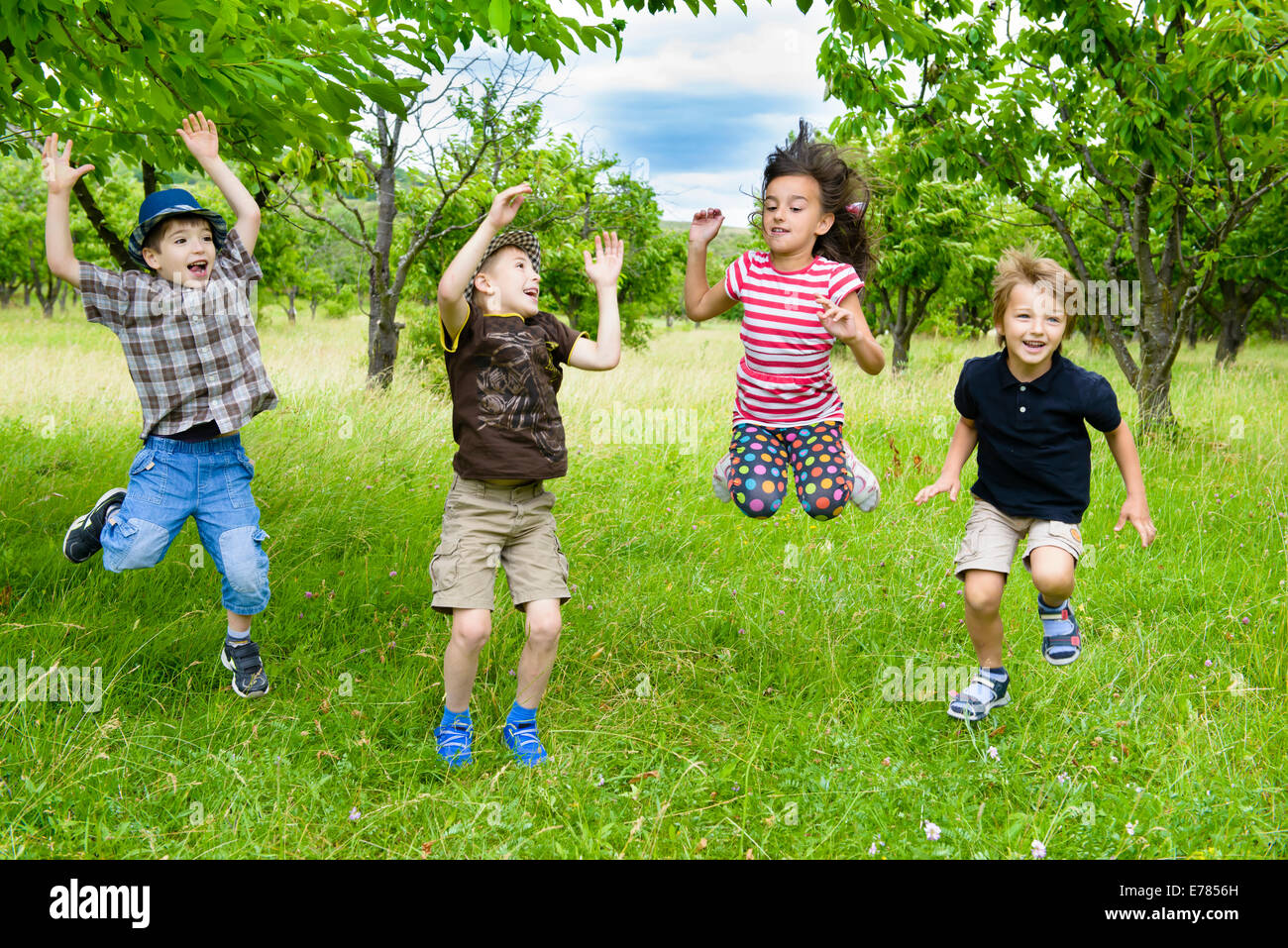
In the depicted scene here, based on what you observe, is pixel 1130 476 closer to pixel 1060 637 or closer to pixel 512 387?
pixel 1060 637

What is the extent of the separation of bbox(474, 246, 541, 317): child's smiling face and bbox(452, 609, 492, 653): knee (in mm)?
1232

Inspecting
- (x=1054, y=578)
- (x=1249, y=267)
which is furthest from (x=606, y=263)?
(x=1249, y=267)

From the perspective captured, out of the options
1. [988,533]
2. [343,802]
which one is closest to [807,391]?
[988,533]

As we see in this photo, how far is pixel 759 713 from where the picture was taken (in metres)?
4.07

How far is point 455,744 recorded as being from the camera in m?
3.72

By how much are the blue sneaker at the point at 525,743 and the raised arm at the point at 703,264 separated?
71.2 inches

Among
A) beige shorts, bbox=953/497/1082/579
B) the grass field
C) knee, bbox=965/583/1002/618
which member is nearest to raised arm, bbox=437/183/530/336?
the grass field

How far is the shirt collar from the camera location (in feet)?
12.0

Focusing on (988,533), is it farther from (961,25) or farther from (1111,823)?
(961,25)

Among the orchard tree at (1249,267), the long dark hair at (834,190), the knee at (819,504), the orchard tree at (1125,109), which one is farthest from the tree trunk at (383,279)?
the orchard tree at (1249,267)

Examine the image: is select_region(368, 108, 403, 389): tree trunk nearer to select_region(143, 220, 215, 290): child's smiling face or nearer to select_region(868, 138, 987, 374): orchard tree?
select_region(143, 220, 215, 290): child's smiling face

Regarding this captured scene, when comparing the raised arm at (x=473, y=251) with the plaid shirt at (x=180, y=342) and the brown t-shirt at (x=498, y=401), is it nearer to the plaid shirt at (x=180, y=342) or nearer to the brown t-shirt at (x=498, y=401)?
the brown t-shirt at (x=498, y=401)

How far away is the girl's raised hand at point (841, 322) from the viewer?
325 cm
